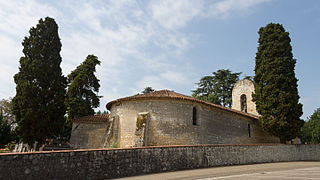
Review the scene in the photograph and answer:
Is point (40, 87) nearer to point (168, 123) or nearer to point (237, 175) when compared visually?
point (168, 123)

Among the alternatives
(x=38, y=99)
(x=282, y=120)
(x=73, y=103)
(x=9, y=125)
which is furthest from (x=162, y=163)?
(x=9, y=125)

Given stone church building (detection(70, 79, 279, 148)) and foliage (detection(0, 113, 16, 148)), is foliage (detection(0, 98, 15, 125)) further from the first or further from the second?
stone church building (detection(70, 79, 279, 148))

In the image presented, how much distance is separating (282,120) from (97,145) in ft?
49.8

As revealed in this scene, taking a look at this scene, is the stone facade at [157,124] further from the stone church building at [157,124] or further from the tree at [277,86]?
the tree at [277,86]

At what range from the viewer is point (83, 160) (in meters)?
8.62

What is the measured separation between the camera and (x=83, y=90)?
83.9 feet

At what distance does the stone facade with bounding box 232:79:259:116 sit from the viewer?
25453 mm

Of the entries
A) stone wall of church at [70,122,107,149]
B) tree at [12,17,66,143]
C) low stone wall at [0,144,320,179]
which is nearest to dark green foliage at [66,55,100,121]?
stone wall of church at [70,122,107,149]

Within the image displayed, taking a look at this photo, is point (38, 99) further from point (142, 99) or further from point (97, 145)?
point (142, 99)

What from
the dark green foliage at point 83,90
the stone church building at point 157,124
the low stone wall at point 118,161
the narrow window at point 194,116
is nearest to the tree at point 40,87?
the stone church building at point 157,124

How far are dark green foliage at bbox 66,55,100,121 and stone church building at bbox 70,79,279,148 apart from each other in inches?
208

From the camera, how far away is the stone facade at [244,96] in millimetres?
25453

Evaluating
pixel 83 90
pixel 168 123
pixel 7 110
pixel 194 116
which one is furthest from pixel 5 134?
pixel 194 116

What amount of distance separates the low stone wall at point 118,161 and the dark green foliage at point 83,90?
51.9 ft
